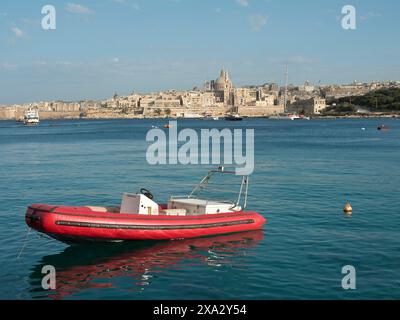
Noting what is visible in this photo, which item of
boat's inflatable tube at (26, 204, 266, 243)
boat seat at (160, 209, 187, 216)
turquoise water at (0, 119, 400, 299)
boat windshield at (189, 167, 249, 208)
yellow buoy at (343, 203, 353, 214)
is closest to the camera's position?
turquoise water at (0, 119, 400, 299)

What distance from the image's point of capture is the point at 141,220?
18.1 meters

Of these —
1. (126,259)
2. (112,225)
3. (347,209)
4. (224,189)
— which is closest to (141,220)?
(112,225)

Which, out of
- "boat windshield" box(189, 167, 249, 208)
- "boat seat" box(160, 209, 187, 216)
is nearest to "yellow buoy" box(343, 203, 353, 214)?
"boat windshield" box(189, 167, 249, 208)

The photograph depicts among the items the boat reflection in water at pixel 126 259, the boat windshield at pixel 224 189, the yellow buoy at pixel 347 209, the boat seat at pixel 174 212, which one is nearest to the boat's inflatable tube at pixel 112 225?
the boat reflection in water at pixel 126 259

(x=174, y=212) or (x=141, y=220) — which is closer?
(x=141, y=220)

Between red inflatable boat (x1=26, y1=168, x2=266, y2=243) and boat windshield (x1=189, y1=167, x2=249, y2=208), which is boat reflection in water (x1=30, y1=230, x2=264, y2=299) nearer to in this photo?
red inflatable boat (x1=26, y1=168, x2=266, y2=243)

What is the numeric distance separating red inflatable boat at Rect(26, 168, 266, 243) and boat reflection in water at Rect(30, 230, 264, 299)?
41cm

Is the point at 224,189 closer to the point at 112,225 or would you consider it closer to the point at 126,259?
the point at 112,225

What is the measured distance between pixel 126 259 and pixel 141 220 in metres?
1.69

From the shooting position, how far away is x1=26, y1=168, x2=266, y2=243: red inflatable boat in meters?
17.1
